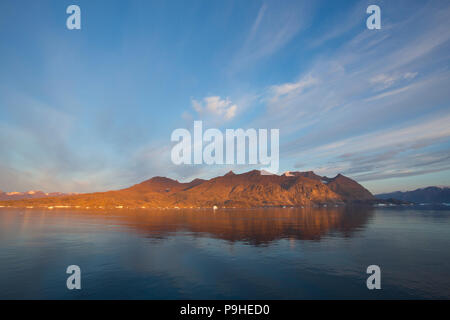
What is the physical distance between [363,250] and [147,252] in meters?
51.3

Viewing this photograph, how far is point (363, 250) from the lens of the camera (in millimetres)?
54688

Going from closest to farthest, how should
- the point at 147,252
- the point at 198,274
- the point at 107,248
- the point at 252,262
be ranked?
the point at 198,274, the point at 252,262, the point at 147,252, the point at 107,248
